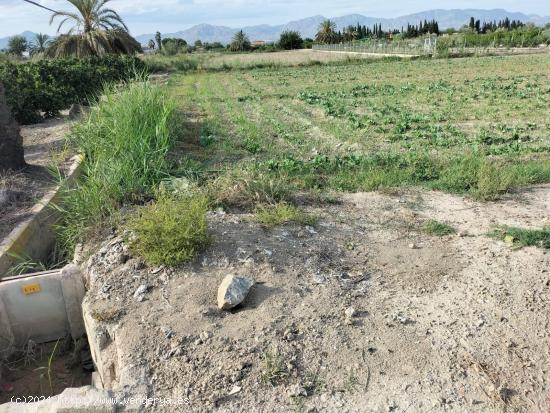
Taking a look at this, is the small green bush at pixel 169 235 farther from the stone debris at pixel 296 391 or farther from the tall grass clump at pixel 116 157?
the stone debris at pixel 296 391

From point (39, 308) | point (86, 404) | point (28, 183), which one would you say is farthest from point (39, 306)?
point (28, 183)

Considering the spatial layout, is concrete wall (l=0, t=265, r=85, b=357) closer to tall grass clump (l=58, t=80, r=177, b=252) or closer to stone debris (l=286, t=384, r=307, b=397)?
tall grass clump (l=58, t=80, r=177, b=252)

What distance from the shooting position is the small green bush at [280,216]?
15.6ft

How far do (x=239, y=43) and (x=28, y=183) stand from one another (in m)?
58.7

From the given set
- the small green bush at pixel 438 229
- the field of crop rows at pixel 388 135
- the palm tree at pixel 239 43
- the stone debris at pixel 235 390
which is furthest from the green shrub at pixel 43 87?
the palm tree at pixel 239 43

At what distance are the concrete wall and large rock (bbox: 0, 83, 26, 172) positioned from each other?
291cm

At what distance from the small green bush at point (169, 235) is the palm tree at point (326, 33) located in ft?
221

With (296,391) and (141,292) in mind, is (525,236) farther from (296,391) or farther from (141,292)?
(141,292)

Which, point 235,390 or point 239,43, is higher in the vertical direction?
point 239,43

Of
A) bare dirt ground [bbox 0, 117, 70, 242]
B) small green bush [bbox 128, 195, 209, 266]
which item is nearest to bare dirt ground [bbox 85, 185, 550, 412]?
small green bush [bbox 128, 195, 209, 266]

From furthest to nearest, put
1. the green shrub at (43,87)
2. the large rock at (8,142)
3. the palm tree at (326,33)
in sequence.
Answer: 1. the palm tree at (326,33)
2. the green shrub at (43,87)
3. the large rock at (8,142)

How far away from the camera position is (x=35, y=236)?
5.18 meters

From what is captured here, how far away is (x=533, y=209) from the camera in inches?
215

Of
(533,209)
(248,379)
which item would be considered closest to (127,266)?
(248,379)
